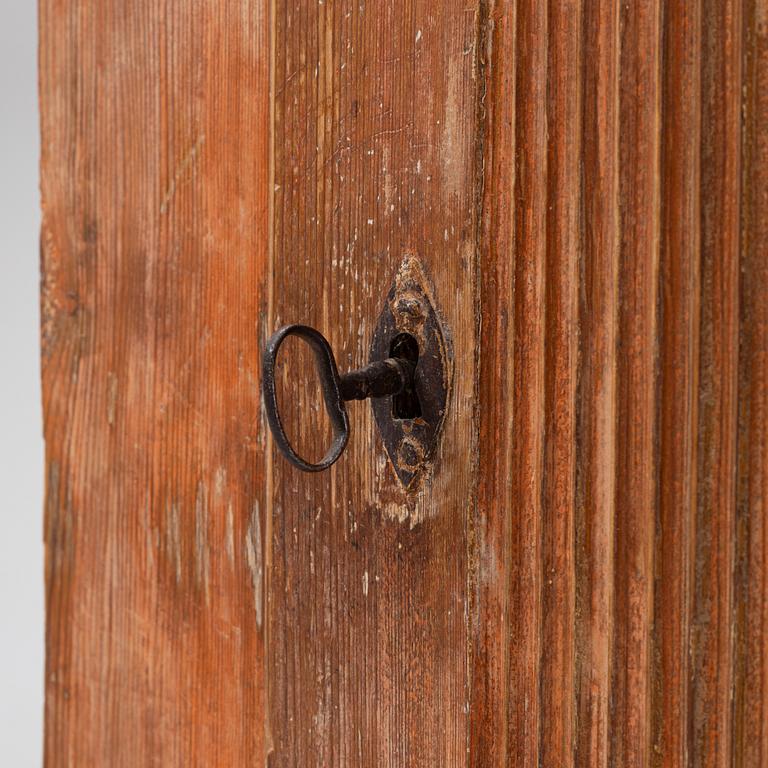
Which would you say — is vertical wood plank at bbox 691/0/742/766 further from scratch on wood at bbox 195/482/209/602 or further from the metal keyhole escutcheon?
scratch on wood at bbox 195/482/209/602

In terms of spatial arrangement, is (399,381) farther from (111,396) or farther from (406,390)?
(111,396)

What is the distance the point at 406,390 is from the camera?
1.28ft

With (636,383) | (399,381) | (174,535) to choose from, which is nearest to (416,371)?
(399,381)

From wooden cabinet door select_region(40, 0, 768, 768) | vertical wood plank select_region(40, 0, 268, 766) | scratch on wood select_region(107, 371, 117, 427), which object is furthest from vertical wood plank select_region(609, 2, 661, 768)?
scratch on wood select_region(107, 371, 117, 427)

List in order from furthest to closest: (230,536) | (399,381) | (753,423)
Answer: (230,536) → (399,381) → (753,423)

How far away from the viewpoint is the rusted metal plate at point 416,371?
0.38 m

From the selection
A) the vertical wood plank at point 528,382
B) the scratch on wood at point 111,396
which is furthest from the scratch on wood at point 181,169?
A: the vertical wood plank at point 528,382

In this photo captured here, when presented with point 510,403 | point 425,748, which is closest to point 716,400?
Answer: point 510,403

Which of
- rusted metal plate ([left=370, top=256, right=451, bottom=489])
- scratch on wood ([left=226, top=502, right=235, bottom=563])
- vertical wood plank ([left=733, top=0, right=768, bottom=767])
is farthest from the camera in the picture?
scratch on wood ([left=226, top=502, right=235, bottom=563])

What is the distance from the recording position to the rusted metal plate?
38 cm

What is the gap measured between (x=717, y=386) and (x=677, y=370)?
0.04 feet

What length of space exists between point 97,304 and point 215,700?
0.25 metres

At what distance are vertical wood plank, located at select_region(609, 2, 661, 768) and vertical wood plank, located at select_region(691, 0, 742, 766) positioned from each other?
16 mm

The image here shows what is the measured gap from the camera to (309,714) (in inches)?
17.3
